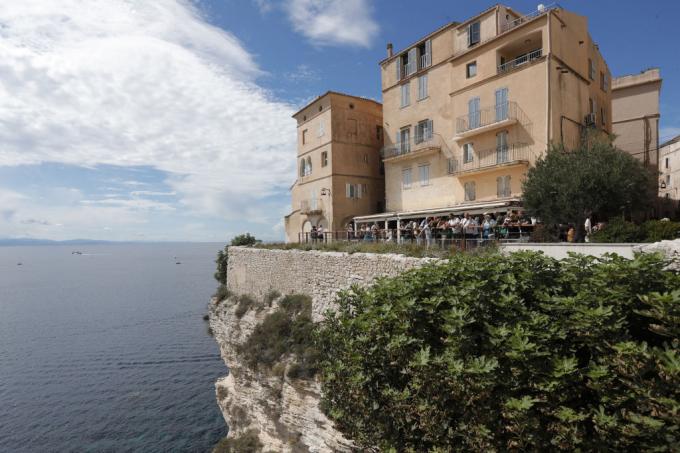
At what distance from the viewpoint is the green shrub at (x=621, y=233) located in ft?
39.1

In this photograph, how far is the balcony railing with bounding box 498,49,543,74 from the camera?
60.6ft

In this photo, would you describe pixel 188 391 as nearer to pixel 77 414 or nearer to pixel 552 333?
pixel 77 414

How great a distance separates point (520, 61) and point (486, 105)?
9.54 ft

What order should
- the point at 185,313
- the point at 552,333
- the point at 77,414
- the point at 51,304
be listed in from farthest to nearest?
the point at 51,304 < the point at 185,313 < the point at 77,414 < the point at 552,333

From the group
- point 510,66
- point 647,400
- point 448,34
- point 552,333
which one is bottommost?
point 647,400

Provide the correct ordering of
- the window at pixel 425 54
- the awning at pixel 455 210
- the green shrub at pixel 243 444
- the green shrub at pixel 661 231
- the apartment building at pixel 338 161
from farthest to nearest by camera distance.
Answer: the apartment building at pixel 338 161 → the window at pixel 425 54 → the awning at pixel 455 210 → the green shrub at pixel 243 444 → the green shrub at pixel 661 231

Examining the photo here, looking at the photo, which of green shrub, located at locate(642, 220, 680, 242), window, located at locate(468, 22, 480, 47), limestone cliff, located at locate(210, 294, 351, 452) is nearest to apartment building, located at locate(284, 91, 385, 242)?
window, located at locate(468, 22, 480, 47)

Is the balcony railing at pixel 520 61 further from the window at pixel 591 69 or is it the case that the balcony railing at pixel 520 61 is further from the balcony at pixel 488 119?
the window at pixel 591 69

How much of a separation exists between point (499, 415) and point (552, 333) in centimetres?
145

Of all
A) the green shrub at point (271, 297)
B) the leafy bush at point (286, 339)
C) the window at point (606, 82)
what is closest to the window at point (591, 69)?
the window at point (606, 82)

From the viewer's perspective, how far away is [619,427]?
429cm

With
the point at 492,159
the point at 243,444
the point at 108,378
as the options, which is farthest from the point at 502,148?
the point at 108,378

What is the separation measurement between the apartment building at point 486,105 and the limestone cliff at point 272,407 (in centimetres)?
1188

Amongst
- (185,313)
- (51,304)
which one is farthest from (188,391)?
(51,304)
